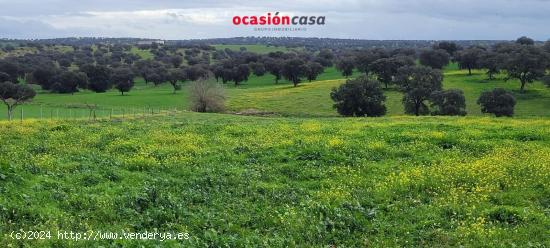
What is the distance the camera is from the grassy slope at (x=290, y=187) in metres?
11.7

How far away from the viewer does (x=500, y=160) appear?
58.9ft

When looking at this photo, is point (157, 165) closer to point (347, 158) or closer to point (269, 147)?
point (269, 147)

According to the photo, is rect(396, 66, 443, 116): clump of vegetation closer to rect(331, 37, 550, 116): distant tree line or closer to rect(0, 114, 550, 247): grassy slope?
rect(331, 37, 550, 116): distant tree line

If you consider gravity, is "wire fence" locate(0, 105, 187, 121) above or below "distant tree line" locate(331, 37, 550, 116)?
below

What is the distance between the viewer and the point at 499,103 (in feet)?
245

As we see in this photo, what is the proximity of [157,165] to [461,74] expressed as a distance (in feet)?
362

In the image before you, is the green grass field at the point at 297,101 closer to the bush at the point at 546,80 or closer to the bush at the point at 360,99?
the bush at the point at 546,80

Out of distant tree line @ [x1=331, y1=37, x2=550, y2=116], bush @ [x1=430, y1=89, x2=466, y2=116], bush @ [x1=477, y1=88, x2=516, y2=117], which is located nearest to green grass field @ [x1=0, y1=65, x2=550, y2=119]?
bush @ [x1=477, y1=88, x2=516, y2=117]

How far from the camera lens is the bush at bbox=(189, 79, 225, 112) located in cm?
8244

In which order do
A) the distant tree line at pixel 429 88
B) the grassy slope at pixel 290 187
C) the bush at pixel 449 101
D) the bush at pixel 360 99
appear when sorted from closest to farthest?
the grassy slope at pixel 290 187 < the bush at pixel 449 101 < the distant tree line at pixel 429 88 < the bush at pixel 360 99

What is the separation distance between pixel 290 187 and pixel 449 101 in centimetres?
6377

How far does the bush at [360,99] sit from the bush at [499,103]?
15.4 m

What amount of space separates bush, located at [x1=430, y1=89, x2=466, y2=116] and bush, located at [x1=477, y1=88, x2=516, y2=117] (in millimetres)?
3793

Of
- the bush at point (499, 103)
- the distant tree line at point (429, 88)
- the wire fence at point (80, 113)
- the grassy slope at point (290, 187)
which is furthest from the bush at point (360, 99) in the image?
the grassy slope at point (290, 187)
